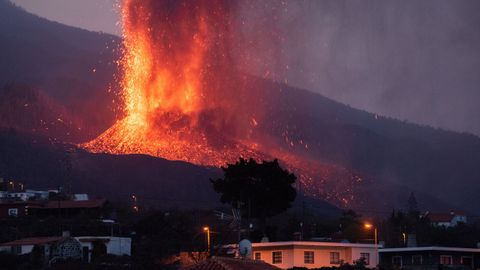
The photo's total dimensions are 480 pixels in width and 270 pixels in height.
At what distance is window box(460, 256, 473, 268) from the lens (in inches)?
3300

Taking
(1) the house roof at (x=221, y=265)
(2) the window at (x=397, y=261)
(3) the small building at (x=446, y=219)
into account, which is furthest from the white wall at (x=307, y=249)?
(3) the small building at (x=446, y=219)

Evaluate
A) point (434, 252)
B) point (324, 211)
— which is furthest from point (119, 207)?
point (324, 211)

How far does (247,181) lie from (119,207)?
30875 mm

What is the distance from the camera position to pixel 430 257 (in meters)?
82.4

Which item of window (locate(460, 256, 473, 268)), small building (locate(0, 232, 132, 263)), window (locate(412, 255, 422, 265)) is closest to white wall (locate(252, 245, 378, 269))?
window (locate(412, 255, 422, 265))

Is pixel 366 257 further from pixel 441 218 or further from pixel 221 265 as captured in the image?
pixel 441 218

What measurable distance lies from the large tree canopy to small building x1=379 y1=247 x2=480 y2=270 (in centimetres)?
2097

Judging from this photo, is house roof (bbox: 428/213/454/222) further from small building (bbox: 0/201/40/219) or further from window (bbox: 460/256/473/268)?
window (bbox: 460/256/473/268)

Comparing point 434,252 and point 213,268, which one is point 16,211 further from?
point 213,268

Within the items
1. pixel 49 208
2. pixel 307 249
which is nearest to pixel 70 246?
pixel 307 249

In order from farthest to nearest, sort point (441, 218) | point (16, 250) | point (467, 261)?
point (441, 218) < point (16, 250) < point (467, 261)

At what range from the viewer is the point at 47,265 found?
3401 inches

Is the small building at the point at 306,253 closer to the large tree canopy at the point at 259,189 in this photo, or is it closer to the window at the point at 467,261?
the window at the point at 467,261

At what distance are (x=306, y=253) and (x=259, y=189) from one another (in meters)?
23.1
